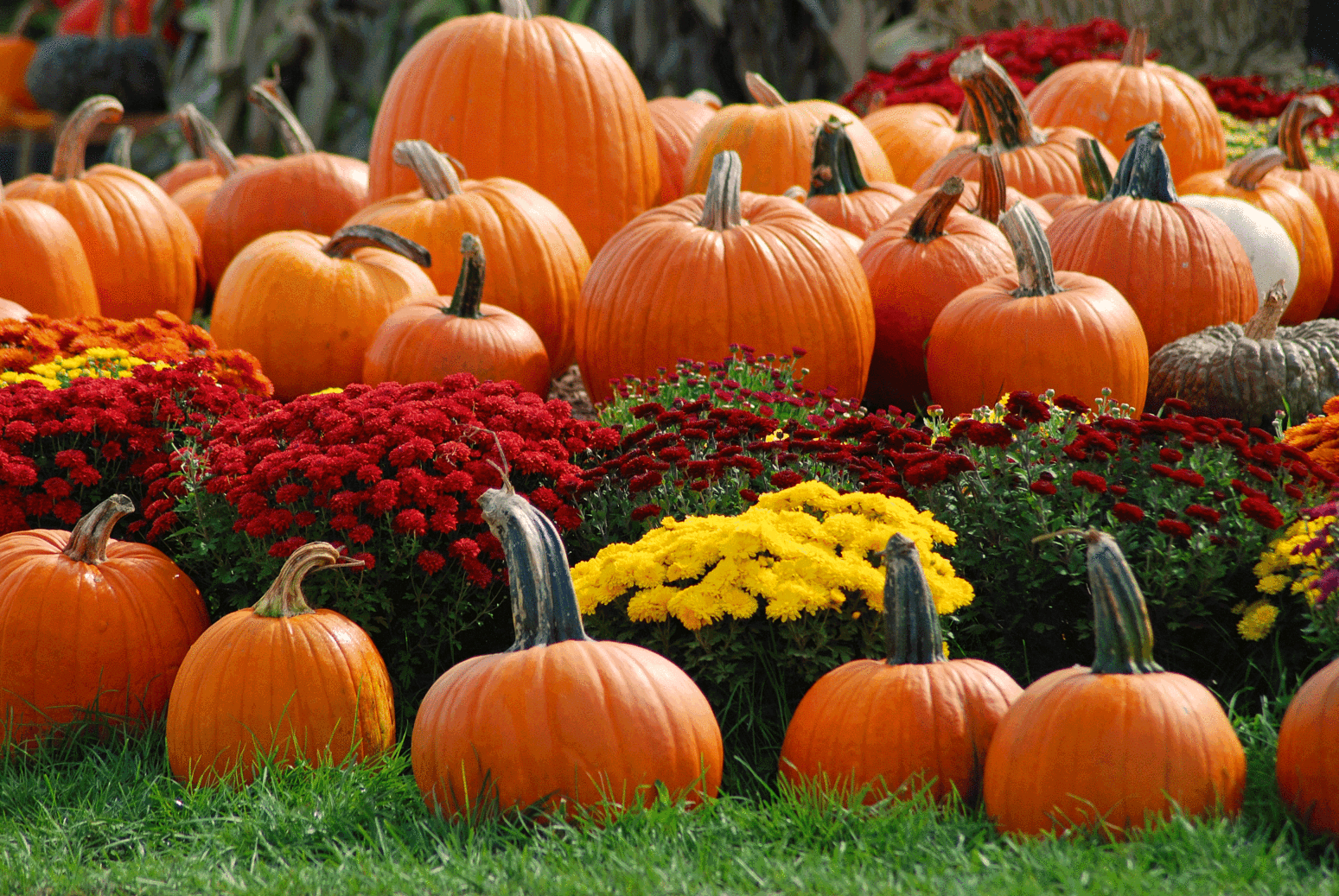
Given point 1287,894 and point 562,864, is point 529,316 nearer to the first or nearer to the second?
point 562,864

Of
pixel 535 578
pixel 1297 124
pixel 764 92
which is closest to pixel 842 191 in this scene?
pixel 764 92

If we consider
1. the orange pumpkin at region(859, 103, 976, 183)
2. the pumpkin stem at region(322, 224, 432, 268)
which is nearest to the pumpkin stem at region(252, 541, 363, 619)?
the pumpkin stem at region(322, 224, 432, 268)

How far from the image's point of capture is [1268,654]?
2.69 metres

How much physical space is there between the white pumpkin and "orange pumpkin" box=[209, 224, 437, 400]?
302 centimetres

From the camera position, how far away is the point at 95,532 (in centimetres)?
291

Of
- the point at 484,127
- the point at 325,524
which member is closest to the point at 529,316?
the point at 484,127

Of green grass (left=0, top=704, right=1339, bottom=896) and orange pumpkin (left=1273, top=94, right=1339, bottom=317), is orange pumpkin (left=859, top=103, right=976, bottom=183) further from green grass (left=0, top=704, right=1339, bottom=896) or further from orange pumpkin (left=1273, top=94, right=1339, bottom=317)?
green grass (left=0, top=704, right=1339, bottom=896)

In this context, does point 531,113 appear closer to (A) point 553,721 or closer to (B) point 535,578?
(B) point 535,578

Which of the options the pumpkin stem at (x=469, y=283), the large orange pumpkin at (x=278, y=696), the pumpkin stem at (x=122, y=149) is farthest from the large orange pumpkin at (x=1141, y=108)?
the large orange pumpkin at (x=278, y=696)

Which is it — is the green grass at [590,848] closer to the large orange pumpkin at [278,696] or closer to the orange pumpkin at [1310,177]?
the large orange pumpkin at [278,696]

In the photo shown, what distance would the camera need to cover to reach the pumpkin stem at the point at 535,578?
7.54ft

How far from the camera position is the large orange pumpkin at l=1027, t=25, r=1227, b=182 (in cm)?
614

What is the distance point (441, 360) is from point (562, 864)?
2293 millimetres

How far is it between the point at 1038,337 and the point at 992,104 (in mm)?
1845
